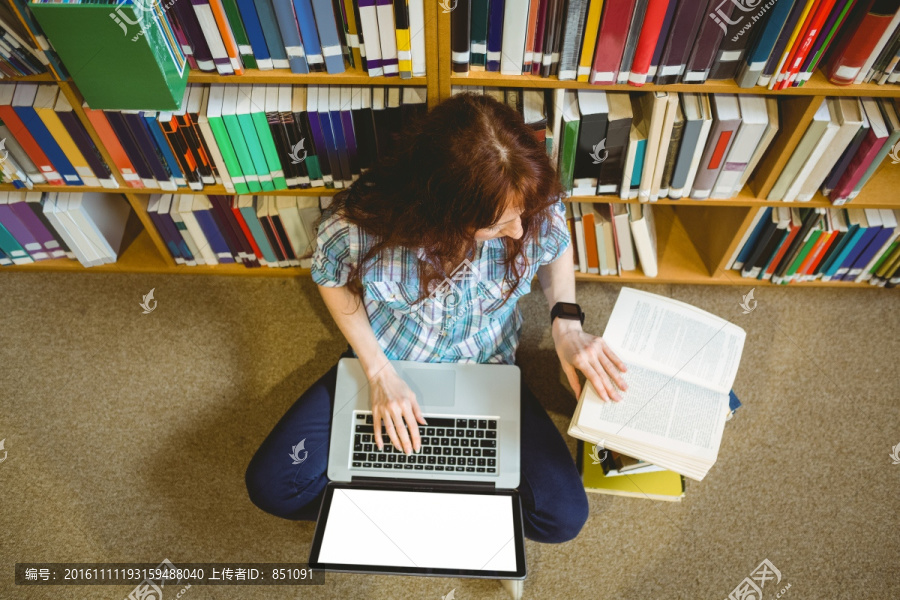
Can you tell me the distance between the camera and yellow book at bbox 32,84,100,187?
1.54 metres

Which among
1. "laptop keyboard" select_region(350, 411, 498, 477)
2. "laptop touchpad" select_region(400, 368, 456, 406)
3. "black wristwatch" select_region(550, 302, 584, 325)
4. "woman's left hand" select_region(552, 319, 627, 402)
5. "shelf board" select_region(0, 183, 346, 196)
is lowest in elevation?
"laptop keyboard" select_region(350, 411, 498, 477)

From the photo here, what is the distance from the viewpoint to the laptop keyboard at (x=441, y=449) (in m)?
1.45

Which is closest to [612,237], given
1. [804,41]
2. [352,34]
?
[804,41]

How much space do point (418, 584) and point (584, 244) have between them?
40.7 inches

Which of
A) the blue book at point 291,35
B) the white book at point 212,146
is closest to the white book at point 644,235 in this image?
the blue book at point 291,35

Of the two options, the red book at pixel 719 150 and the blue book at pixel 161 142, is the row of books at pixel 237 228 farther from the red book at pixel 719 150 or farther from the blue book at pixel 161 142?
the red book at pixel 719 150

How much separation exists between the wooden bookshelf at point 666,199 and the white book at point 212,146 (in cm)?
4

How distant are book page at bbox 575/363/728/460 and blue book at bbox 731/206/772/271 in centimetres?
70

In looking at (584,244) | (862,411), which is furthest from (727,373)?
(862,411)

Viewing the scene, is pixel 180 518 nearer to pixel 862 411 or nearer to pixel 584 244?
pixel 584 244

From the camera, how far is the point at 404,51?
53.4 inches

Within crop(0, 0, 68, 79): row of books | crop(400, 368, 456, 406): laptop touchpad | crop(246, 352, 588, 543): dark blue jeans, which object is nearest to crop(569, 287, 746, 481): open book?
crop(246, 352, 588, 543): dark blue jeans

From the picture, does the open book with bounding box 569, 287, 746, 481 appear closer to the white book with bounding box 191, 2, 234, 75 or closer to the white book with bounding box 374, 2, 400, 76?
the white book with bounding box 374, 2, 400, 76

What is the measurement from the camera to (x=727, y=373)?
1419mm
